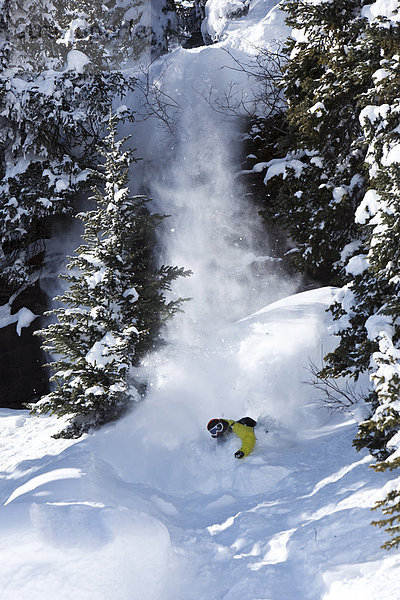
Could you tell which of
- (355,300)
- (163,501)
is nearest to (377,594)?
(163,501)

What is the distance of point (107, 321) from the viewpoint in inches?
352

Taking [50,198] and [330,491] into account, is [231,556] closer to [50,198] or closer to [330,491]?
[330,491]

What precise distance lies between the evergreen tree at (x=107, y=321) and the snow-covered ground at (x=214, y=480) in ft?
1.74

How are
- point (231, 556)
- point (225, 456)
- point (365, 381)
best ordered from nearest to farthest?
point (231, 556)
point (225, 456)
point (365, 381)

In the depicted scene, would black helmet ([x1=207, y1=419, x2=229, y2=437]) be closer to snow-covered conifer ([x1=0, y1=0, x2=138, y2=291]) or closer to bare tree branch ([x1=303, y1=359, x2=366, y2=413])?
bare tree branch ([x1=303, y1=359, x2=366, y2=413])

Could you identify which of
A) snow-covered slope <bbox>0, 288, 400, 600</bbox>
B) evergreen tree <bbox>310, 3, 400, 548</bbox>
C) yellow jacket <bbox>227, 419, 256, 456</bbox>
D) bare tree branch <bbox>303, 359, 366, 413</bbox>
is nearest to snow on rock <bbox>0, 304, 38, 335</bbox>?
snow-covered slope <bbox>0, 288, 400, 600</bbox>

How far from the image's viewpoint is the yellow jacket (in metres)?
7.25

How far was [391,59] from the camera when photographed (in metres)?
6.62

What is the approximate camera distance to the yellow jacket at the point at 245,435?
23.8 ft

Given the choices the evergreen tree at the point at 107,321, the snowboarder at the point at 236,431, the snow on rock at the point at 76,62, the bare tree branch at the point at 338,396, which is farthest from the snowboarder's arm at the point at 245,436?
the snow on rock at the point at 76,62

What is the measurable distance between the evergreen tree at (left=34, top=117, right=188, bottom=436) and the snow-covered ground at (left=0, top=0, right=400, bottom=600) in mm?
530

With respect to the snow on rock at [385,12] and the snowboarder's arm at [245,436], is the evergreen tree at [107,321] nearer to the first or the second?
the snowboarder's arm at [245,436]

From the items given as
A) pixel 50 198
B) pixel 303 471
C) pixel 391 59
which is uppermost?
pixel 50 198

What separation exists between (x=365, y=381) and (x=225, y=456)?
3.18 m
